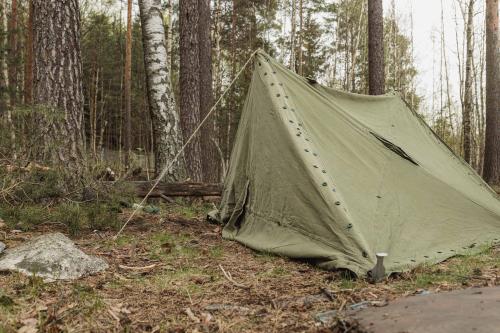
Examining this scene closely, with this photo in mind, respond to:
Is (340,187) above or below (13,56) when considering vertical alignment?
below

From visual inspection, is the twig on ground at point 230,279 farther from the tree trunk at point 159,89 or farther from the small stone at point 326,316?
the tree trunk at point 159,89

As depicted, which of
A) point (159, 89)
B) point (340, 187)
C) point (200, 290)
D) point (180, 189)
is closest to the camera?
point (200, 290)

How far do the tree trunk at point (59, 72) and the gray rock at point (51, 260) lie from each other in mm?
1585

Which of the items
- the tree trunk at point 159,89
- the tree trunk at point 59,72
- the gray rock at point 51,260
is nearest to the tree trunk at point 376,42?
the tree trunk at point 159,89

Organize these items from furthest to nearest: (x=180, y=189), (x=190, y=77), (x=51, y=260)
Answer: (x=190, y=77), (x=180, y=189), (x=51, y=260)

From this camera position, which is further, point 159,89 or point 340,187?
point 159,89

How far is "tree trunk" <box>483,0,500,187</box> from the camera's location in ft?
31.7

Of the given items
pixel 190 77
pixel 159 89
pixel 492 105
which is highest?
pixel 190 77

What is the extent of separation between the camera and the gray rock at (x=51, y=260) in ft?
9.68

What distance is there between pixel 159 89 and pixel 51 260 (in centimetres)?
391

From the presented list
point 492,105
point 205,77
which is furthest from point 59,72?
point 492,105

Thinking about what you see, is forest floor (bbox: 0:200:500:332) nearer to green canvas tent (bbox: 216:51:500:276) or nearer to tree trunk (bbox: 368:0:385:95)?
green canvas tent (bbox: 216:51:500:276)

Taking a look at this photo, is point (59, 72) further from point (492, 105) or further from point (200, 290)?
point (492, 105)

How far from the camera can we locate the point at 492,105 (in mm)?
9719
